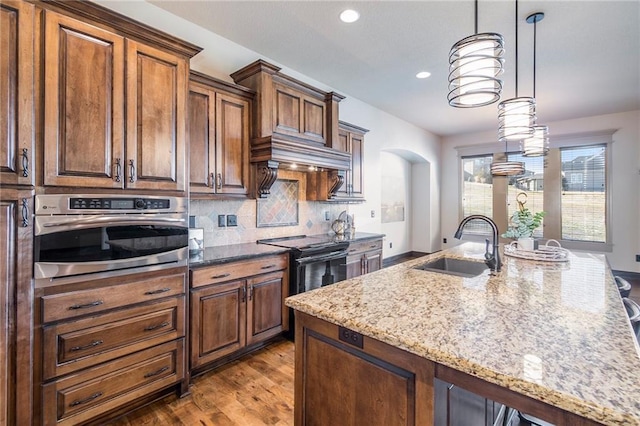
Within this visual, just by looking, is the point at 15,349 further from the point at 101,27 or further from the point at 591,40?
the point at 591,40

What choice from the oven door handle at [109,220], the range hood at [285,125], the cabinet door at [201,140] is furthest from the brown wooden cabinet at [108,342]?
the range hood at [285,125]

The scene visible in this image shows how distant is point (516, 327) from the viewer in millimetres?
1104

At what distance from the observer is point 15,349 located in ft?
4.97

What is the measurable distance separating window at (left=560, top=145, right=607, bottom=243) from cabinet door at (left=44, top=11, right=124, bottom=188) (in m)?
7.42

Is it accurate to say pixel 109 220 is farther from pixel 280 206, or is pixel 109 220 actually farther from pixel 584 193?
pixel 584 193

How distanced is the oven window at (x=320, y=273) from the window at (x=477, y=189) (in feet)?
15.8

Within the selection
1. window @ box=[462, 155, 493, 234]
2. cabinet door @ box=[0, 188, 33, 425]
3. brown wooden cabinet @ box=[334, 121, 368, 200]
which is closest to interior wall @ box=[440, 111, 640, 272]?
window @ box=[462, 155, 493, 234]

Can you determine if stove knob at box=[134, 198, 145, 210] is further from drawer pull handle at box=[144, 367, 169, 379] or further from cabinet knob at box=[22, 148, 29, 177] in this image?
drawer pull handle at box=[144, 367, 169, 379]

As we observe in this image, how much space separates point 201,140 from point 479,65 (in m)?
2.13

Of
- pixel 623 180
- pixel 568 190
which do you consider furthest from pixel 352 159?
pixel 623 180

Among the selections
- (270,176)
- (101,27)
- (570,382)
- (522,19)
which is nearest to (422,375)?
(570,382)

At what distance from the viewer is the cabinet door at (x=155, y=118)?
1.93 m

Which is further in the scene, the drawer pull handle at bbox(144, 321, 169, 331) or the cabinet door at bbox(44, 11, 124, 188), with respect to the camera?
the drawer pull handle at bbox(144, 321, 169, 331)

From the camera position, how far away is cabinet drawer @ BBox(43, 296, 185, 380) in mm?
1632
